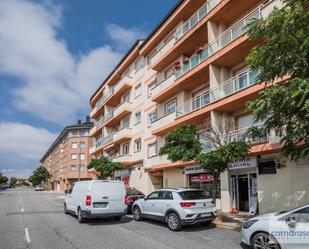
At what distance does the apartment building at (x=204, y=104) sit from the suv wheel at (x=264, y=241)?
455cm

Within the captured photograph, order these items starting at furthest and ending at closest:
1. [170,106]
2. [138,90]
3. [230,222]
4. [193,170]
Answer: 1. [138,90]
2. [170,106]
3. [193,170]
4. [230,222]

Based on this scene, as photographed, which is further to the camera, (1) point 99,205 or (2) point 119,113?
(2) point 119,113

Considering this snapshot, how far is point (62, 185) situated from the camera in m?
77.8

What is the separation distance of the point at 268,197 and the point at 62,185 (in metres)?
69.0

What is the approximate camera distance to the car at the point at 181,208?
39.7 ft

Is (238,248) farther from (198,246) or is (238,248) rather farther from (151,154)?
(151,154)

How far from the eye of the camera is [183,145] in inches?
628

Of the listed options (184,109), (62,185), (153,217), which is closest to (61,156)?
(62,185)

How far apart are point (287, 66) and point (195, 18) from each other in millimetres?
13901

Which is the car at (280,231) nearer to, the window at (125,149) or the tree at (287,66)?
the tree at (287,66)

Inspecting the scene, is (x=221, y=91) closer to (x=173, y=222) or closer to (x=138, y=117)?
(x=173, y=222)

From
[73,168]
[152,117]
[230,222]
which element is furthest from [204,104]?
[73,168]

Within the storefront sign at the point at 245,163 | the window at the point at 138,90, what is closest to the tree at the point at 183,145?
the storefront sign at the point at 245,163

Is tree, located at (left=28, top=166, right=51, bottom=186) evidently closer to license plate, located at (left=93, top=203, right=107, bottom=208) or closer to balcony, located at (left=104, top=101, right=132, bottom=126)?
balcony, located at (left=104, top=101, right=132, bottom=126)
